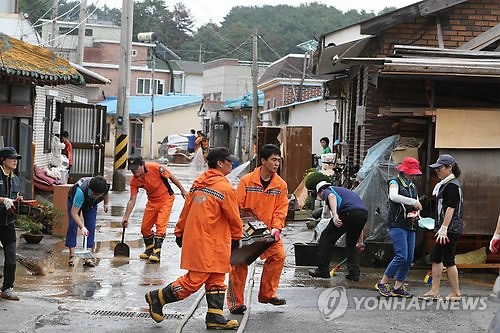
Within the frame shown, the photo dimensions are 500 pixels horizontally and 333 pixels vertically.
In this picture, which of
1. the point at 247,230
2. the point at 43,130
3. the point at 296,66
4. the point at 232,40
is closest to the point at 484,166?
the point at 247,230

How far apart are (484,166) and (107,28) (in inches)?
2344

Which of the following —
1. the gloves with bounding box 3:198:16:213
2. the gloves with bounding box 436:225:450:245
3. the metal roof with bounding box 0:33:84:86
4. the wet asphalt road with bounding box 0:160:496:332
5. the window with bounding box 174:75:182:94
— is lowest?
the wet asphalt road with bounding box 0:160:496:332

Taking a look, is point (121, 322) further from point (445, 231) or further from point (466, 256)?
point (466, 256)

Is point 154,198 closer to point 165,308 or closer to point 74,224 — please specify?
point 74,224

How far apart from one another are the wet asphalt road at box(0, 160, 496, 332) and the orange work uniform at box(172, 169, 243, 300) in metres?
0.54

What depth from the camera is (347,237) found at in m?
11.9

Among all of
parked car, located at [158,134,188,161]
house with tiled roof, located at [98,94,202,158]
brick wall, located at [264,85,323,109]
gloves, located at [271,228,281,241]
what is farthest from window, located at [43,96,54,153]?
house with tiled roof, located at [98,94,202,158]

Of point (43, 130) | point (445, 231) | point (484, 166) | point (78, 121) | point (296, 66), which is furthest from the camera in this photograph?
point (296, 66)

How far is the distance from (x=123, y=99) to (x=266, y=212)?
55.4 feet

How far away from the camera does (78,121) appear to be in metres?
24.4

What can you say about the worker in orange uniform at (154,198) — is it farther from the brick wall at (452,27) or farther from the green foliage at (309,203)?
the green foliage at (309,203)

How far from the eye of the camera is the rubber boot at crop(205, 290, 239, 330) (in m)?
8.43

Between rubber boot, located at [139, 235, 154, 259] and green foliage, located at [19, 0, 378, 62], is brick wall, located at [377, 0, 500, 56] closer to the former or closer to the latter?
rubber boot, located at [139, 235, 154, 259]

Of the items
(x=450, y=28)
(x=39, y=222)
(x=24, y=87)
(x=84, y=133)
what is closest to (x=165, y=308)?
(x=39, y=222)
